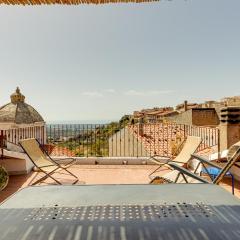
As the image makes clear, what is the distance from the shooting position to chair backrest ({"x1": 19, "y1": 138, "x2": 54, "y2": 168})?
6355 mm

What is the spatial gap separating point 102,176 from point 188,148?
91.6 inches

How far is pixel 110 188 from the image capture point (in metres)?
2.32

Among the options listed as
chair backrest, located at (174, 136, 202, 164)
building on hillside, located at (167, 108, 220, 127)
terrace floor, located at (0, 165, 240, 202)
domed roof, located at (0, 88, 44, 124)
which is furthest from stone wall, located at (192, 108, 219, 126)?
chair backrest, located at (174, 136, 202, 164)

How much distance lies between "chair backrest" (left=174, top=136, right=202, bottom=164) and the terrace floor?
A: 0.94 metres

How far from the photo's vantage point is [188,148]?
6965 millimetres

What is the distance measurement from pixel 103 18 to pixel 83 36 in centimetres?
254

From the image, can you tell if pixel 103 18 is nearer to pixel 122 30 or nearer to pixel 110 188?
pixel 122 30

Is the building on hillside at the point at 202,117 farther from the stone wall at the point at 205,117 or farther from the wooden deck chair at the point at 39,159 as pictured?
the wooden deck chair at the point at 39,159

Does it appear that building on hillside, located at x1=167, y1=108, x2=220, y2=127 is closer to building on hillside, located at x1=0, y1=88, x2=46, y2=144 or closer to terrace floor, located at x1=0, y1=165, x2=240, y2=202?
building on hillside, located at x1=0, y1=88, x2=46, y2=144

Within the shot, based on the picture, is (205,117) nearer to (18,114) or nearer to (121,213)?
(18,114)

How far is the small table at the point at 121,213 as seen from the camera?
4.84 ft

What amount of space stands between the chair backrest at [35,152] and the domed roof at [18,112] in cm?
2341

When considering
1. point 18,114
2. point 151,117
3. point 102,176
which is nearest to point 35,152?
point 102,176

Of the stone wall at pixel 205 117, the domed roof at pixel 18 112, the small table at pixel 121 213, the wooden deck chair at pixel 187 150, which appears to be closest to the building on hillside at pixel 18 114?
the domed roof at pixel 18 112
